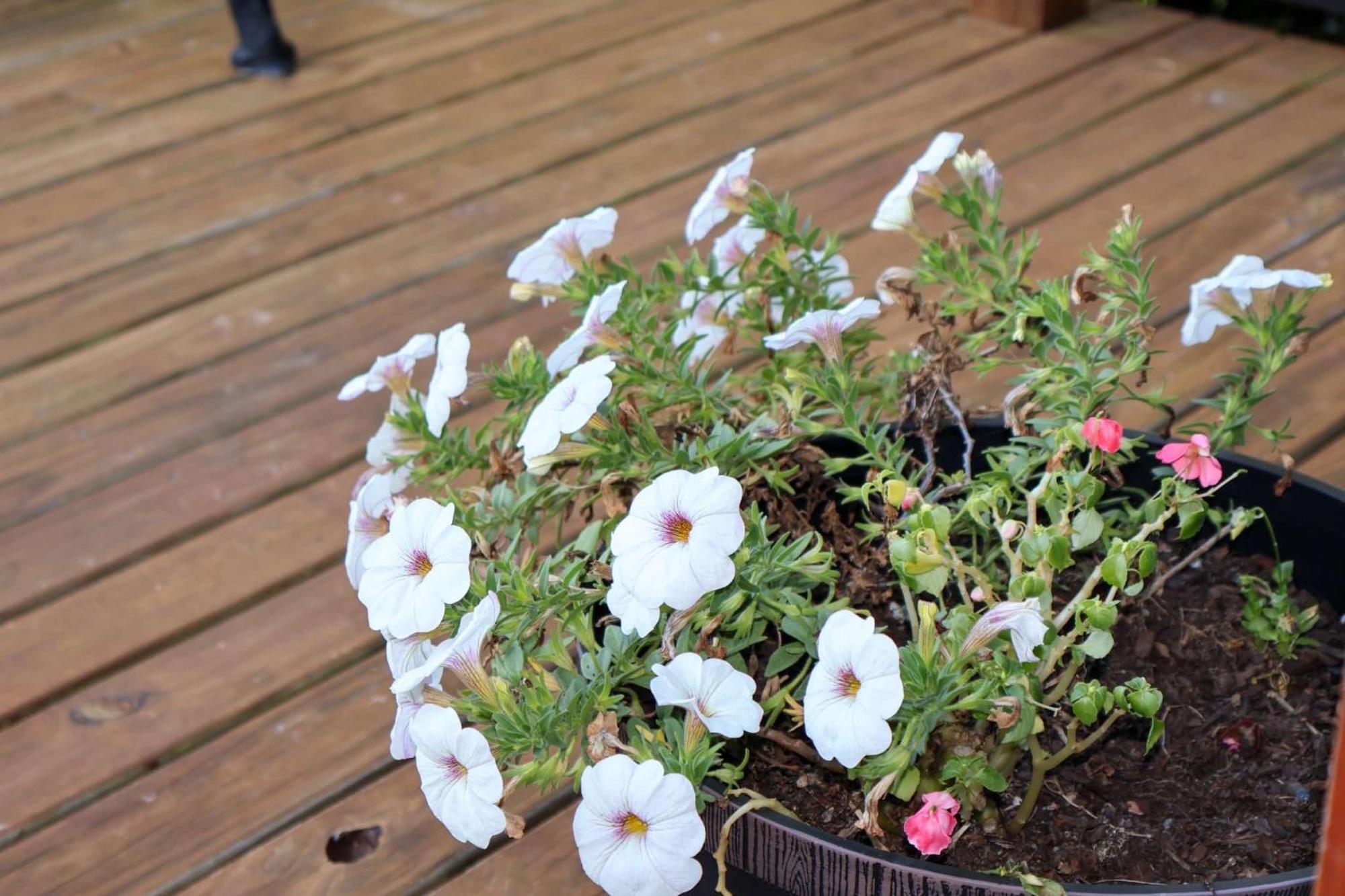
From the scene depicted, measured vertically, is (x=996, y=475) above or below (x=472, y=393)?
above

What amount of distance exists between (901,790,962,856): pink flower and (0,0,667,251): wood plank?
178 centimetres

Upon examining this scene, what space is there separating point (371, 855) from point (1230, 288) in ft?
2.56

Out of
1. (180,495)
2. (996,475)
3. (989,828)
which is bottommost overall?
(180,495)

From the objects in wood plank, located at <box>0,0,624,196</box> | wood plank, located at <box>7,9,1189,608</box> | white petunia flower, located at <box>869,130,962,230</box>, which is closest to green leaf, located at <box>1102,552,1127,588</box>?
white petunia flower, located at <box>869,130,962,230</box>

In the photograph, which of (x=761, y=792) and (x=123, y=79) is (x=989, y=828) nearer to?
(x=761, y=792)

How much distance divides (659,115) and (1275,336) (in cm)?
148

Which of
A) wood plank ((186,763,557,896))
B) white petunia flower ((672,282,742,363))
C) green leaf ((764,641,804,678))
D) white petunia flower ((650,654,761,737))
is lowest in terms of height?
wood plank ((186,763,557,896))

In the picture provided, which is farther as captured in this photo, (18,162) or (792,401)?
(18,162)

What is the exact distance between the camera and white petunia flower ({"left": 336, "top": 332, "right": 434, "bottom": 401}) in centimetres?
99

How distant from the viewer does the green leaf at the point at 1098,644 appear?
2.64 feet

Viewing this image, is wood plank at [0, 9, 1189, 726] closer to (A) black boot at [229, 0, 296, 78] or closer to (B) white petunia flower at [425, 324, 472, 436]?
(B) white petunia flower at [425, 324, 472, 436]

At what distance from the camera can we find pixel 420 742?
77cm

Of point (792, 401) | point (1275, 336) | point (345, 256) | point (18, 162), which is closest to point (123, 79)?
point (18, 162)

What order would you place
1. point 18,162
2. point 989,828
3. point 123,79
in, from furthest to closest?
point 123,79
point 18,162
point 989,828
